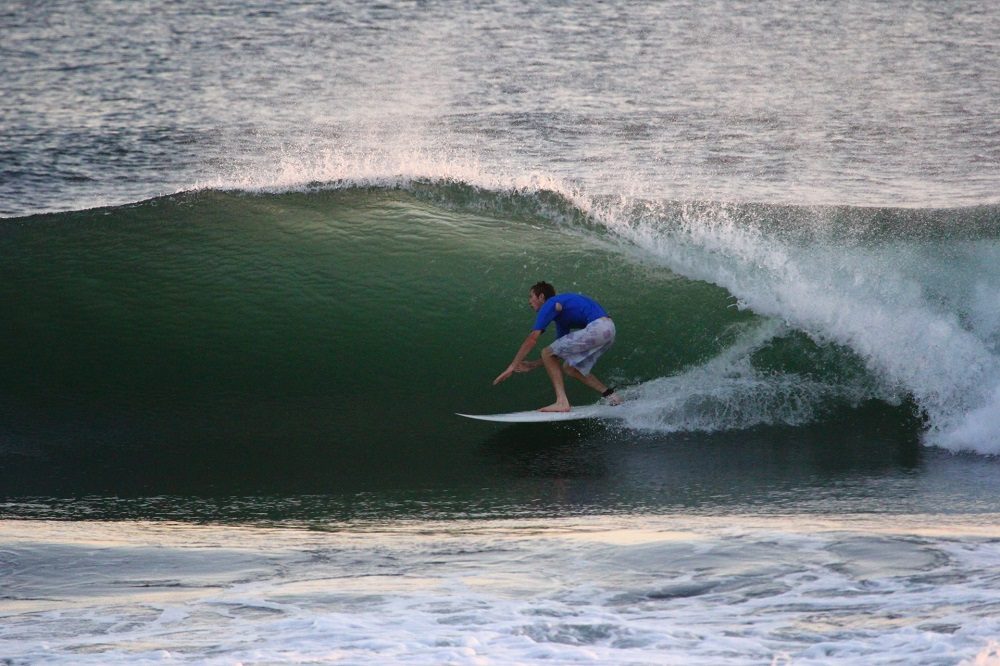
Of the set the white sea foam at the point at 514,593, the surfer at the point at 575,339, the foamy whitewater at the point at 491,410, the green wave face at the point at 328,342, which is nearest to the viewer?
the white sea foam at the point at 514,593

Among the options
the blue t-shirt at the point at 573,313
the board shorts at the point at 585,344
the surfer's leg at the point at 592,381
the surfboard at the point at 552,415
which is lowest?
the surfboard at the point at 552,415

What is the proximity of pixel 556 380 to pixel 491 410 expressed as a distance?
670mm

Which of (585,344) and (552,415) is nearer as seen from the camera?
(552,415)

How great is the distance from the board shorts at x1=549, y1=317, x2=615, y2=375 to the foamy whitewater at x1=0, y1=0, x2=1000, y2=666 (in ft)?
1.41

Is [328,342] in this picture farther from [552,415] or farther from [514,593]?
[514,593]

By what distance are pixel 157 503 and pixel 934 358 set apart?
18.7 feet

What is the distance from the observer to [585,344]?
8.78 metres

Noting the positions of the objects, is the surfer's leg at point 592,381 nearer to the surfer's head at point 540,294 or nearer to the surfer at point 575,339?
the surfer at point 575,339

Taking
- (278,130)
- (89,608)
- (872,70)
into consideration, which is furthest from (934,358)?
(872,70)

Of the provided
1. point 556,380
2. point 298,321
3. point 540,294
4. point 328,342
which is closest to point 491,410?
point 556,380

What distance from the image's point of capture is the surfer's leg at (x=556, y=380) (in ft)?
28.4

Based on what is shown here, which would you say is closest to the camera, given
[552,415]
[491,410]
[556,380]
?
[552,415]

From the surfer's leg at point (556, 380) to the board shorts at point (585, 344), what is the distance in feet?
0.15

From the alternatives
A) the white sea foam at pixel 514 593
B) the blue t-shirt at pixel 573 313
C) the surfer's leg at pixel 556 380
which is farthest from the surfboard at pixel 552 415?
the white sea foam at pixel 514 593
